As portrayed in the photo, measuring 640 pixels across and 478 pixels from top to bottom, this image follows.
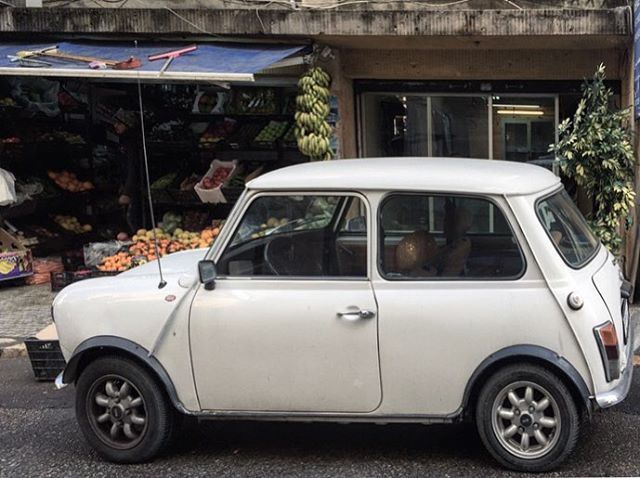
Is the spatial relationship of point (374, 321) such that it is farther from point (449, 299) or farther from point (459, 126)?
point (459, 126)

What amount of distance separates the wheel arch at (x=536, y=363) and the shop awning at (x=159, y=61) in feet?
13.6

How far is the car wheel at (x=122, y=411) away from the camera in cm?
436

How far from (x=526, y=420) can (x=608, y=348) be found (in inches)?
23.0

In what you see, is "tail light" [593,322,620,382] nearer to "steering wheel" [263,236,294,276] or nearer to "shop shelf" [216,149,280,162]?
"steering wheel" [263,236,294,276]

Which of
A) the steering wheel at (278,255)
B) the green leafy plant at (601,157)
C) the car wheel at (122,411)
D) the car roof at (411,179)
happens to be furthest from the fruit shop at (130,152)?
the car wheel at (122,411)

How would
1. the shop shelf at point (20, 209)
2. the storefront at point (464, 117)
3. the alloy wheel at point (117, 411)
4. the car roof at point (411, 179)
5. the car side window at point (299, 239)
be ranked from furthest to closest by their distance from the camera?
1. the shop shelf at point (20, 209)
2. the storefront at point (464, 117)
3. the alloy wheel at point (117, 411)
4. the car side window at point (299, 239)
5. the car roof at point (411, 179)

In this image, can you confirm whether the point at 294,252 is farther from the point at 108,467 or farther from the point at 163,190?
the point at 163,190

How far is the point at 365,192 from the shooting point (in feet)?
13.9

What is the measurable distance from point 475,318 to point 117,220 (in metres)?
8.32

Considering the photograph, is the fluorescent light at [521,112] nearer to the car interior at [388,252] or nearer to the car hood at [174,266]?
the car hood at [174,266]

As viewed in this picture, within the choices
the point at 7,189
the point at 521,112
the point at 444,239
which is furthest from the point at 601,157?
the point at 7,189

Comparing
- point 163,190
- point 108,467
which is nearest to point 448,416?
point 108,467

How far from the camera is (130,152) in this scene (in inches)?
420

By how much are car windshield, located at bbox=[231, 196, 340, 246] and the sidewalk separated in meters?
3.88
